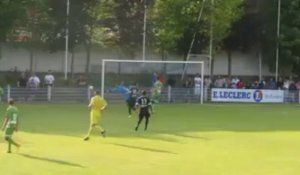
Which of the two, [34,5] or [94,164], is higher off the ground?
[34,5]

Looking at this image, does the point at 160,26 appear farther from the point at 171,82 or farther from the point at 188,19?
the point at 171,82

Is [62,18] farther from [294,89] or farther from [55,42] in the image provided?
[294,89]

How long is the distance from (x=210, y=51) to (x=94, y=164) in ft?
117

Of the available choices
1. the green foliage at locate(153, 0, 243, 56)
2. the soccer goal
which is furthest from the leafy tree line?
the soccer goal

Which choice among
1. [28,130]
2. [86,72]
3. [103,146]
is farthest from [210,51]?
[103,146]

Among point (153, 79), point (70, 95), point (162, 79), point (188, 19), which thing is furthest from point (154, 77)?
point (188, 19)

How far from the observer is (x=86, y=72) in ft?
174

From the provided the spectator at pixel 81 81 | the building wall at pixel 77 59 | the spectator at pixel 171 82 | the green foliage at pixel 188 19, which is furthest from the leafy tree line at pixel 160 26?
the spectator at pixel 171 82

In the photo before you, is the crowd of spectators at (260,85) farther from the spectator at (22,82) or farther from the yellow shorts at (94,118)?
the yellow shorts at (94,118)

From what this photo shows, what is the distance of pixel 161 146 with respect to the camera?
2159cm

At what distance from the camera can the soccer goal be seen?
4471 cm

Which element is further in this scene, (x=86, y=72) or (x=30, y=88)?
(x=86, y=72)

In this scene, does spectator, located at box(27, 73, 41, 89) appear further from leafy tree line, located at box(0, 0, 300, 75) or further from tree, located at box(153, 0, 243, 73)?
tree, located at box(153, 0, 243, 73)

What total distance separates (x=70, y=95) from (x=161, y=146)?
76.2ft
